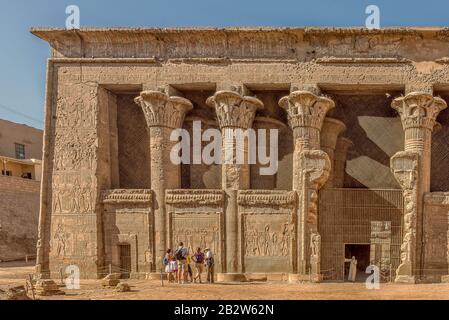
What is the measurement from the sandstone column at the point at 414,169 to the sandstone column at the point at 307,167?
250 cm

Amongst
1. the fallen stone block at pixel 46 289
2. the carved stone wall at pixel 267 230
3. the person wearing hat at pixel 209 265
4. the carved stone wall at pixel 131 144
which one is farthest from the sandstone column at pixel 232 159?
the fallen stone block at pixel 46 289

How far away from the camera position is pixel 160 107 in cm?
1501

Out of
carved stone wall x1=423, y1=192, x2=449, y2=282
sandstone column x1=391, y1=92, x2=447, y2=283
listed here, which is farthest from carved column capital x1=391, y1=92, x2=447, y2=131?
carved stone wall x1=423, y1=192, x2=449, y2=282

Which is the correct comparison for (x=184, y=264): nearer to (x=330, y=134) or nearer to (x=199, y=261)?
(x=199, y=261)

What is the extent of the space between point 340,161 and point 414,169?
2.89 meters

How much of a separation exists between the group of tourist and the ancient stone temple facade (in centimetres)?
88

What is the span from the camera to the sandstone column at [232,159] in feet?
48.3

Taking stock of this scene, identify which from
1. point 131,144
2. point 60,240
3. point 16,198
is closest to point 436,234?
point 131,144

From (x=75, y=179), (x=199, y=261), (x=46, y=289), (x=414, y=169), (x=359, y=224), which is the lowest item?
(x=46, y=289)

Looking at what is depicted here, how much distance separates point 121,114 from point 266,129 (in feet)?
18.5

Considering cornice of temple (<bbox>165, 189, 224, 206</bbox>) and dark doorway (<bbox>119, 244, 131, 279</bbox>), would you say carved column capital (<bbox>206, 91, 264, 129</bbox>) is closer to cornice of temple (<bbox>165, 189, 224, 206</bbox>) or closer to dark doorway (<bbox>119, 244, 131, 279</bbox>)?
cornice of temple (<bbox>165, 189, 224, 206</bbox>)

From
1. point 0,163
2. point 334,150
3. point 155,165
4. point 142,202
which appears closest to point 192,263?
point 142,202

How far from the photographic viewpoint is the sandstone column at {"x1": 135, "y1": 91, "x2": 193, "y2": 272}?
14.9 metres

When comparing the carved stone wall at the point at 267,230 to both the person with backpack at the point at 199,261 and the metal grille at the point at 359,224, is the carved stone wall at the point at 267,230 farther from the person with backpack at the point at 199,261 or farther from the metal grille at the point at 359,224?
the person with backpack at the point at 199,261
